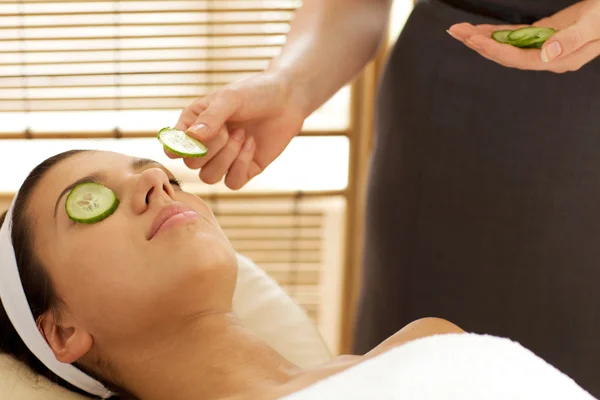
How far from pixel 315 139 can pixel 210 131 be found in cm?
142

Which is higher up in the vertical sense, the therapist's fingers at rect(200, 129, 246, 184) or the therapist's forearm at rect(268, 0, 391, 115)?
the therapist's forearm at rect(268, 0, 391, 115)

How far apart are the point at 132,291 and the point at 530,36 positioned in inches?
33.8

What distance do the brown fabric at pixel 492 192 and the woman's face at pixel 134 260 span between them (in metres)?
0.56

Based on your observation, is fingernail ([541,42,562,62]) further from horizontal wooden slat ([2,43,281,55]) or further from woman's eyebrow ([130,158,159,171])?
horizontal wooden slat ([2,43,281,55])

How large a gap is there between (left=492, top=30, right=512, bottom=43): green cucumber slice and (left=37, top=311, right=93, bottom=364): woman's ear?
3.15 ft

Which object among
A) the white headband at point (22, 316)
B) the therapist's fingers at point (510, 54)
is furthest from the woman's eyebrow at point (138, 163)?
the therapist's fingers at point (510, 54)

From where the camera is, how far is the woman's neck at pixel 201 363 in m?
1.33

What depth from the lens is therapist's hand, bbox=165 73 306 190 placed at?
147cm

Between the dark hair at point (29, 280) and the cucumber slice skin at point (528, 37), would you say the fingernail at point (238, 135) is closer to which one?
the dark hair at point (29, 280)

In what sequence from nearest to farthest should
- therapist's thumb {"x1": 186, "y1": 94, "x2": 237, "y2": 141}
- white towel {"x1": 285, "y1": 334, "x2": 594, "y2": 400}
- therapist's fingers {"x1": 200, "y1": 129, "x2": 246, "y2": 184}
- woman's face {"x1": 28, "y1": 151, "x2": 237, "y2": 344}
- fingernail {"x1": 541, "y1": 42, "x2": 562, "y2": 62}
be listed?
white towel {"x1": 285, "y1": 334, "x2": 594, "y2": 400}, fingernail {"x1": 541, "y1": 42, "x2": 562, "y2": 62}, woman's face {"x1": 28, "y1": 151, "x2": 237, "y2": 344}, therapist's thumb {"x1": 186, "y1": 94, "x2": 237, "y2": 141}, therapist's fingers {"x1": 200, "y1": 129, "x2": 246, "y2": 184}

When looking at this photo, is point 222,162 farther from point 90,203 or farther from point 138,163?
point 90,203

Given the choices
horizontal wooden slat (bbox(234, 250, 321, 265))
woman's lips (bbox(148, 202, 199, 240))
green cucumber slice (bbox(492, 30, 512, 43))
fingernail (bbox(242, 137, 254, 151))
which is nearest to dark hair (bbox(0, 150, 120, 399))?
woman's lips (bbox(148, 202, 199, 240))

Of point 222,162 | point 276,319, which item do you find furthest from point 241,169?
point 276,319

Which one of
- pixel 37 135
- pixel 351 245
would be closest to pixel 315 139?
pixel 351 245
